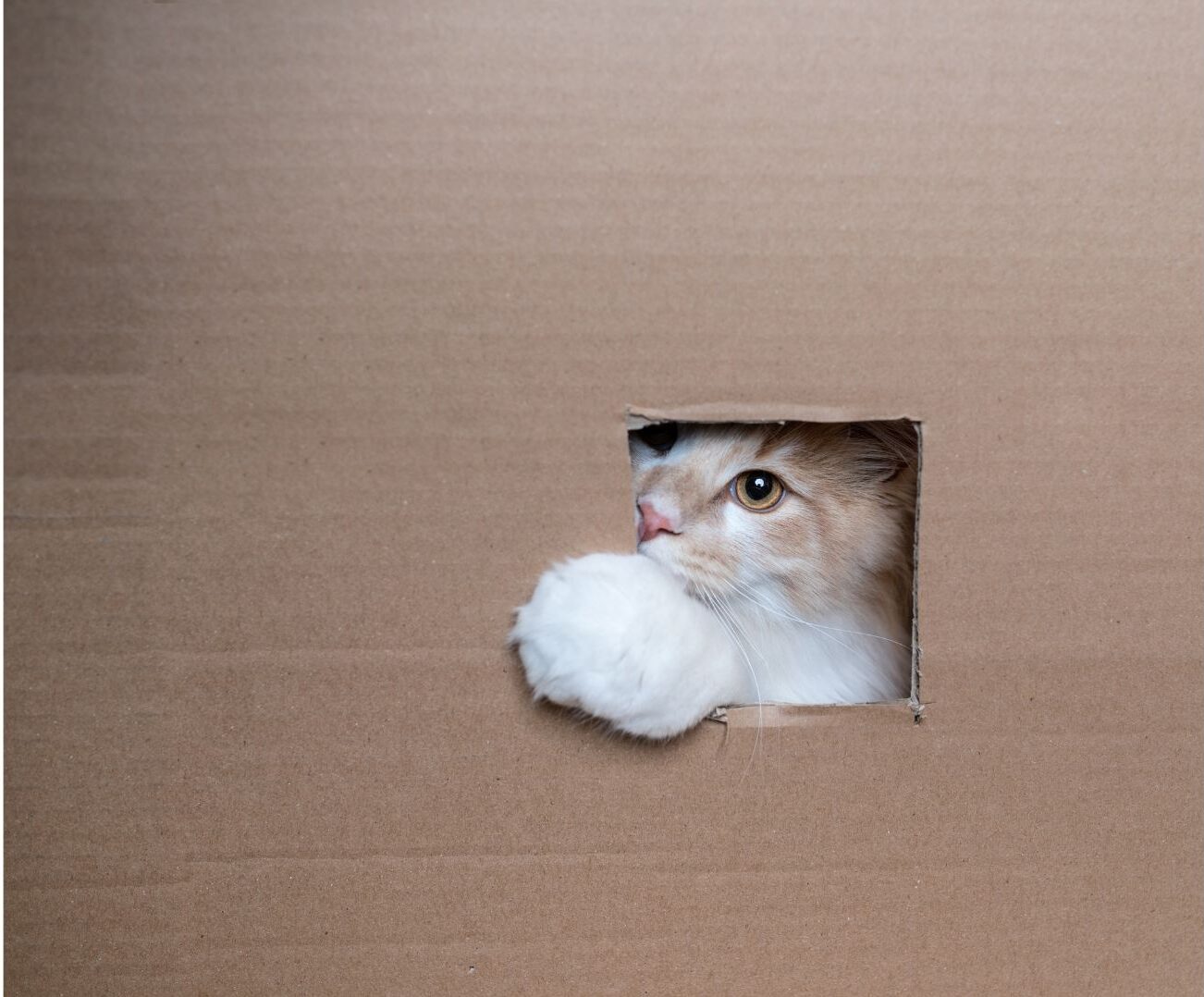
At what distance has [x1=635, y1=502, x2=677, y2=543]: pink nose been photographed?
0.94 m

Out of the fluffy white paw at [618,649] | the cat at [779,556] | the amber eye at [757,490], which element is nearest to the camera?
the fluffy white paw at [618,649]

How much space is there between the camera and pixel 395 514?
2.51 feet

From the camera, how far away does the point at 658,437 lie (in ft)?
3.44

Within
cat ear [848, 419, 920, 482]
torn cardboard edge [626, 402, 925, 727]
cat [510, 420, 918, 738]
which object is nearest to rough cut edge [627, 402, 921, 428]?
torn cardboard edge [626, 402, 925, 727]

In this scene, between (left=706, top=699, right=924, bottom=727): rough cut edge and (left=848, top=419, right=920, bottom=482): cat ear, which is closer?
(left=706, top=699, right=924, bottom=727): rough cut edge

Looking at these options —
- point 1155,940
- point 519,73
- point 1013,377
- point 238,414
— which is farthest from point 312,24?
point 1155,940

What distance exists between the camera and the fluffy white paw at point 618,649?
0.75 m

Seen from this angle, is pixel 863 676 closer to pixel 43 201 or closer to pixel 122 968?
pixel 122 968

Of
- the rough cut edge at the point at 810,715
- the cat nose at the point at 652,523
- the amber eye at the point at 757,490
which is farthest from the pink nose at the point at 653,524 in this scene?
the rough cut edge at the point at 810,715

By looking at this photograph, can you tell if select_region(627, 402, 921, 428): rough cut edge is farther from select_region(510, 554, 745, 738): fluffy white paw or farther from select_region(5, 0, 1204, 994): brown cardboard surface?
select_region(510, 554, 745, 738): fluffy white paw

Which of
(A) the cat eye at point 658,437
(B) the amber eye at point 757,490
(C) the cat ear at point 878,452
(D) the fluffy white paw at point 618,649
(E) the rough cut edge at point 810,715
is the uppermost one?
(A) the cat eye at point 658,437

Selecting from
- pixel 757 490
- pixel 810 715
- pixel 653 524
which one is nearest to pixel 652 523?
pixel 653 524

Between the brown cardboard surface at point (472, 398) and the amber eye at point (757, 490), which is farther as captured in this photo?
the amber eye at point (757, 490)

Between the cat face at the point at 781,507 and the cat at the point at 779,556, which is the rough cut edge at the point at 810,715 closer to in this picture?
the cat at the point at 779,556
